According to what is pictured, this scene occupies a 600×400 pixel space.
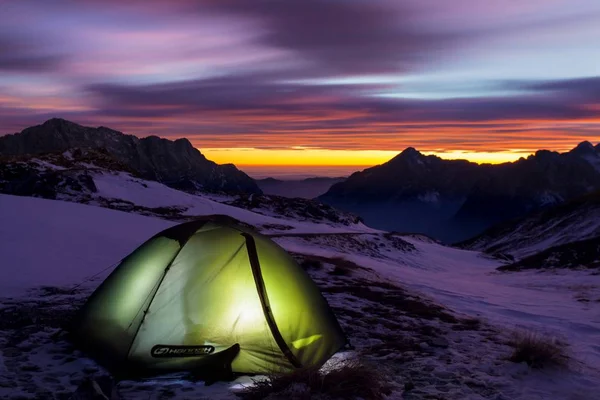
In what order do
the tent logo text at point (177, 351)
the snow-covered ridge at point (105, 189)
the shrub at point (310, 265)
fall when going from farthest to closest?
1. the snow-covered ridge at point (105, 189)
2. the shrub at point (310, 265)
3. the tent logo text at point (177, 351)

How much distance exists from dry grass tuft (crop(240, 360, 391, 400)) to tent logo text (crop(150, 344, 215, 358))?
1.26m

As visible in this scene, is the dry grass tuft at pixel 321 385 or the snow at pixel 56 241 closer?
the dry grass tuft at pixel 321 385

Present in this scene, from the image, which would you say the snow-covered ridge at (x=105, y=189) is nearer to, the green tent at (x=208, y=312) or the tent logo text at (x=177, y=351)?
the green tent at (x=208, y=312)

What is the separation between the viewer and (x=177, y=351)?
893 cm

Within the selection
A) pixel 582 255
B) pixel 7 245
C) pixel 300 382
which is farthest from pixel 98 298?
pixel 582 255

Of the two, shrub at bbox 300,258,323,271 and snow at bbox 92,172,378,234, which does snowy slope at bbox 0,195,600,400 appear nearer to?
shrub at bbox 300,258,323,271

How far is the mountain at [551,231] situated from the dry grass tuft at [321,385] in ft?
303

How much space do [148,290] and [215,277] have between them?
1.20m

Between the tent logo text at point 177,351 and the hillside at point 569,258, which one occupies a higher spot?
the tent logo text at point 177,351

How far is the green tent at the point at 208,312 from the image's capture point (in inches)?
353

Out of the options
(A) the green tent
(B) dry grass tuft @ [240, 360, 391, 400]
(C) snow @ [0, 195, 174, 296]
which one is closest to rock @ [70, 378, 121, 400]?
(A) the green tent

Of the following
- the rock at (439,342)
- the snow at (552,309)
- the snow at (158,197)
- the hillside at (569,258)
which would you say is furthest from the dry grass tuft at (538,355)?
the snow at (158,197)

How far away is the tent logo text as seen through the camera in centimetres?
888

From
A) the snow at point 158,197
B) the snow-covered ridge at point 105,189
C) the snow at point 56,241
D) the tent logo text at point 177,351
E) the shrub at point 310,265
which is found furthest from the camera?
the snow at point 158,197
